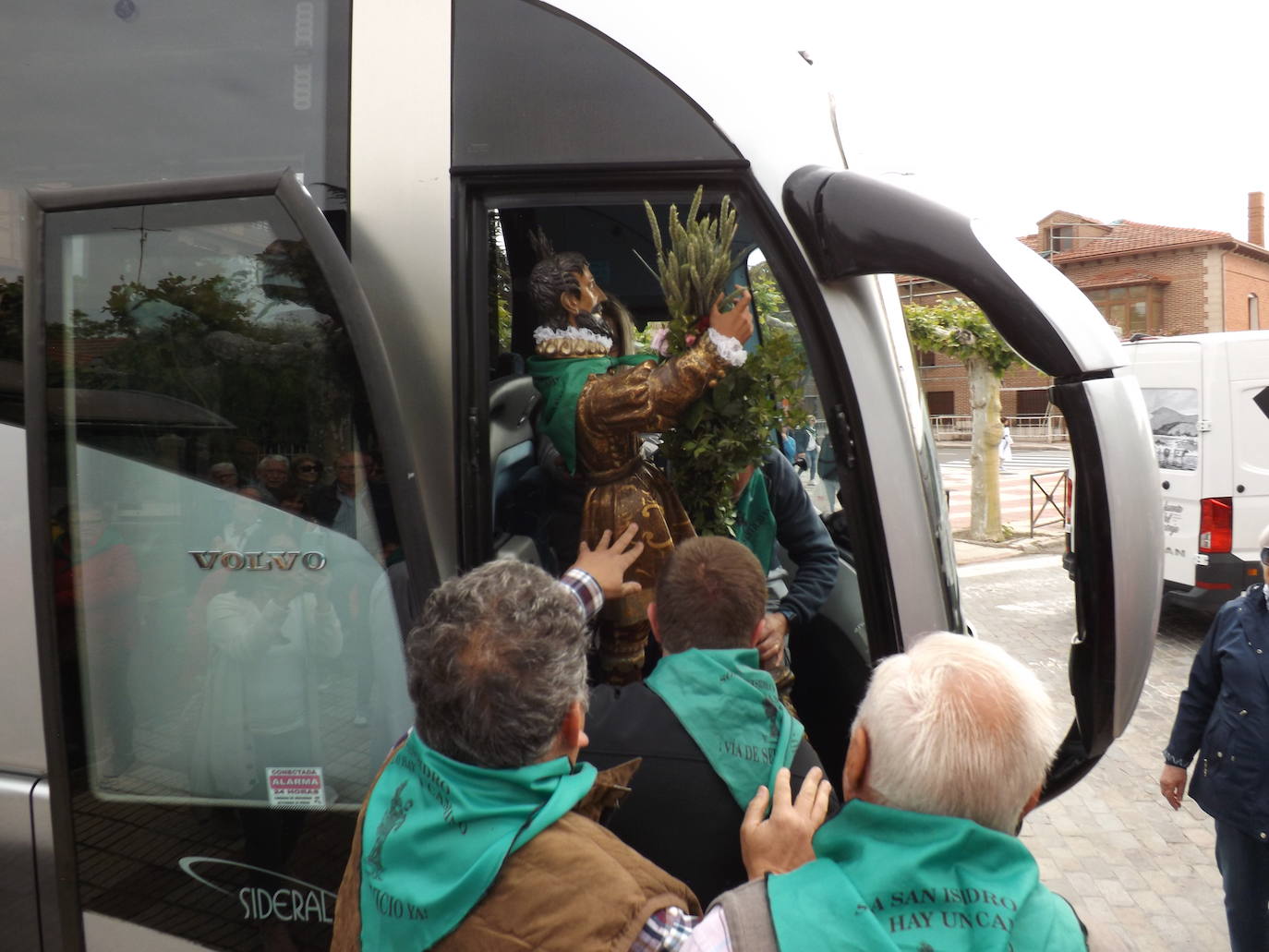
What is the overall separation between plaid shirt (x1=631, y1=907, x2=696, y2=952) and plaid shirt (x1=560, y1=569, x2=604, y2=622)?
1103 millimetres

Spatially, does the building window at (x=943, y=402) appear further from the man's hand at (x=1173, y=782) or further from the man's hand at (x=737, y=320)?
the man's hand at (x=737, y=320)

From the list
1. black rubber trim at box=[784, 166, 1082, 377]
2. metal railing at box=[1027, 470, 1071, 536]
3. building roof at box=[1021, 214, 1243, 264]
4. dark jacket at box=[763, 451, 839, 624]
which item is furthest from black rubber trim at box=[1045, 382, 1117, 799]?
building roof at box=[1021, 214, 1243, 264]

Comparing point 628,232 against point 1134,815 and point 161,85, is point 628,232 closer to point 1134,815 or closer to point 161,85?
point 161,85

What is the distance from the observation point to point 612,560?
104 inches

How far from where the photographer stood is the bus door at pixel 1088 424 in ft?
5.98

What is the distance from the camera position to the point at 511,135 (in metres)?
2.21

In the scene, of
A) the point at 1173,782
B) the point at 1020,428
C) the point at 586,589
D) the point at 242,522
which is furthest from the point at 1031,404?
the point at 242,522

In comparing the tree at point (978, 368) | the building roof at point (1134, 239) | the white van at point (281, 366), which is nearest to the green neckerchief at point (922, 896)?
the white van at point (281, 366)

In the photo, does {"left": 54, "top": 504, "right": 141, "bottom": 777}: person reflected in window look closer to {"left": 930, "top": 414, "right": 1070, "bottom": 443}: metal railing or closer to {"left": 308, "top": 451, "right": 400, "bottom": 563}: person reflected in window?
{"left": 308, "top": 451, "right": 400, "bottom": 563}: person reflected in window

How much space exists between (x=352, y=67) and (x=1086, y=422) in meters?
1.82

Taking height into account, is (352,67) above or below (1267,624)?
above

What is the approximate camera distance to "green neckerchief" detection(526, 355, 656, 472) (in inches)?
107

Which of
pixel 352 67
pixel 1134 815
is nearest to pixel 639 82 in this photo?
pixel 352 67

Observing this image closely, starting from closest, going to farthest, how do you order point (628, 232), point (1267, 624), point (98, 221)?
point (98, 221) < point (1267, 624) < point (628, 232)
